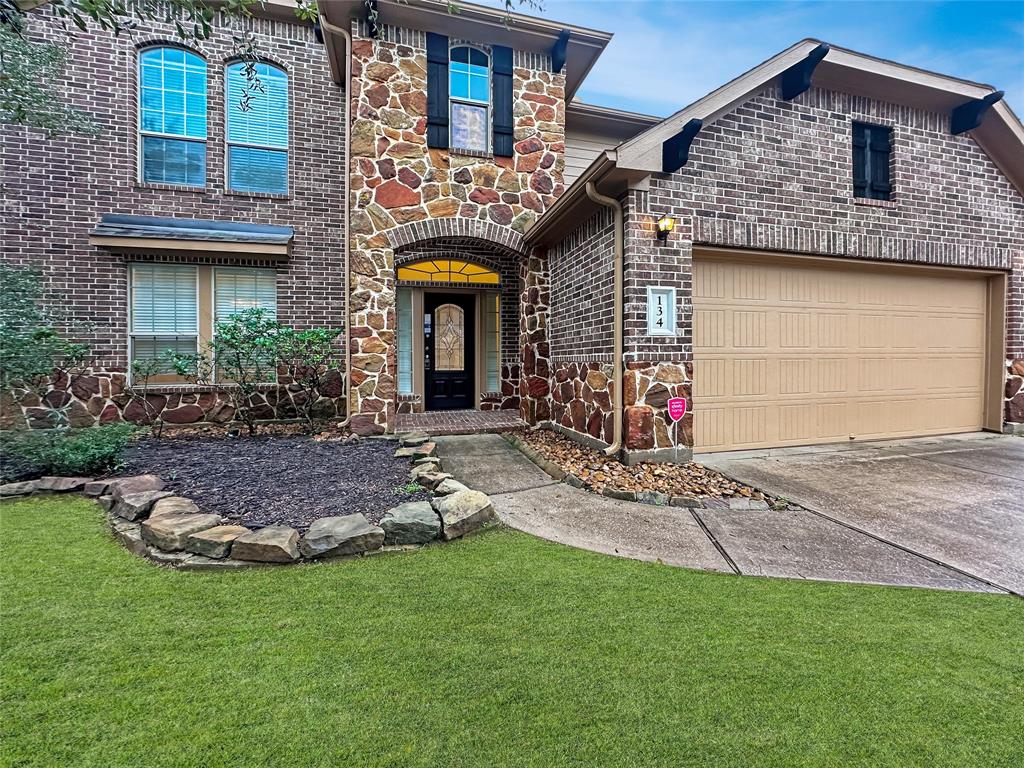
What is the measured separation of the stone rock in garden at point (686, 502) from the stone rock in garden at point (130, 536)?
→ 13.0 feet

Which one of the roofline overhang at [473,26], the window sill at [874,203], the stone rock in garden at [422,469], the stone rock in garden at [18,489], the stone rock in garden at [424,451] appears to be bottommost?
the stone rock in garden at [18,489]

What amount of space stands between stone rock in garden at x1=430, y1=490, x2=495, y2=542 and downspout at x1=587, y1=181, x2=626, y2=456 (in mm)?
2011

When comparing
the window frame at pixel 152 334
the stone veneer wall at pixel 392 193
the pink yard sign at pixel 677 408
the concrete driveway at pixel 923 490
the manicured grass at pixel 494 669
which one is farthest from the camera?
the window frame at pixel 152 334

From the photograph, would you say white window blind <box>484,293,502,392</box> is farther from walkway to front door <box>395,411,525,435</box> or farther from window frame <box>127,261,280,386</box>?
window frame <box>127,261,280,386</box>

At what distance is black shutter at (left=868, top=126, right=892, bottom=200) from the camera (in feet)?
19.7

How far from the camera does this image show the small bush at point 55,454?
4.33 m

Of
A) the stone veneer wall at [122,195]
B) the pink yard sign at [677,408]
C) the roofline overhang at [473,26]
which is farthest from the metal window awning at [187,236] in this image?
the pink yard sign at [677,408]

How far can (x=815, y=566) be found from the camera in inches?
111

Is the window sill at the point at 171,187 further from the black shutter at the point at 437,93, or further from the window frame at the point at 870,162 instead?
the window frame at the point at 870,162

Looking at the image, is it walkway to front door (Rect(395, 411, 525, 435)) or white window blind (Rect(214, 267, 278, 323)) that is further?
white window blind (Rect(214, 267, 278, 323))

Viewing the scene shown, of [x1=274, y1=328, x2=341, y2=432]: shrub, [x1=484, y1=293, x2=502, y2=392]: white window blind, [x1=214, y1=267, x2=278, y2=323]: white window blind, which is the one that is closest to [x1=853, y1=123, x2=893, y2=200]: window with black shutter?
[x1=484, y1=293, x2=502, y2=392]: white window blind

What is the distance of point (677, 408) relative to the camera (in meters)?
5.06

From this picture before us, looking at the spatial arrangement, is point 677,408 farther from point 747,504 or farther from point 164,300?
point 164,300

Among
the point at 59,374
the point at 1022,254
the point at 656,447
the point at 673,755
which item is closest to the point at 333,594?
the point at 673,755
